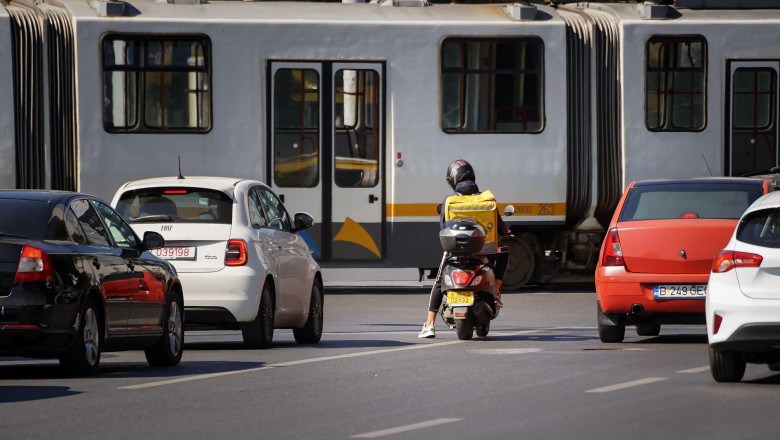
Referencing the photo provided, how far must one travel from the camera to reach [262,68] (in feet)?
76.4

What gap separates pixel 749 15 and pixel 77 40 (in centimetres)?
958

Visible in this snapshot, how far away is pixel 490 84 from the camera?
936 inches

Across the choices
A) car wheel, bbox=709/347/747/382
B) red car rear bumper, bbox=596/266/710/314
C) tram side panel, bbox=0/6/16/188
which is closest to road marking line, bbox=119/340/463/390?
red car rear bumper, bbox=596/266/710/314

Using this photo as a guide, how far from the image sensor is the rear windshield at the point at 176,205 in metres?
14.7

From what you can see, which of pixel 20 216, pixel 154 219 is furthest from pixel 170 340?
pixel 20 216

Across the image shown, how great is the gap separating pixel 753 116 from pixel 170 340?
1329 cm

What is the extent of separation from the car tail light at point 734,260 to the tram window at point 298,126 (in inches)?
494

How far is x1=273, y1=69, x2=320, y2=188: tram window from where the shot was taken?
2342 centimetres

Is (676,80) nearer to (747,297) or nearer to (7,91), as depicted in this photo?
(7,91)

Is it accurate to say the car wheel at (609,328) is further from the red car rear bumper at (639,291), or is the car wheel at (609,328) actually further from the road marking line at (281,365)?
the road marking line at (281,365)

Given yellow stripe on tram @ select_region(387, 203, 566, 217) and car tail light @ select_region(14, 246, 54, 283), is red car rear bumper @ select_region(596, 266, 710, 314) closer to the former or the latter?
car tail light @ select_region(14, 246, 54, 283)

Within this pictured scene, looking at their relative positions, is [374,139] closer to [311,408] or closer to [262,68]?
[262,68]

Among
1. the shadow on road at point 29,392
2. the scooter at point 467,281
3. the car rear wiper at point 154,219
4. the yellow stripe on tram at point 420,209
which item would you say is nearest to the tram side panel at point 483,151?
the yellow stripe on tram at point 420,209

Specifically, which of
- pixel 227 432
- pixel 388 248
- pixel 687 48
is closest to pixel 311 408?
pixel 227 432
